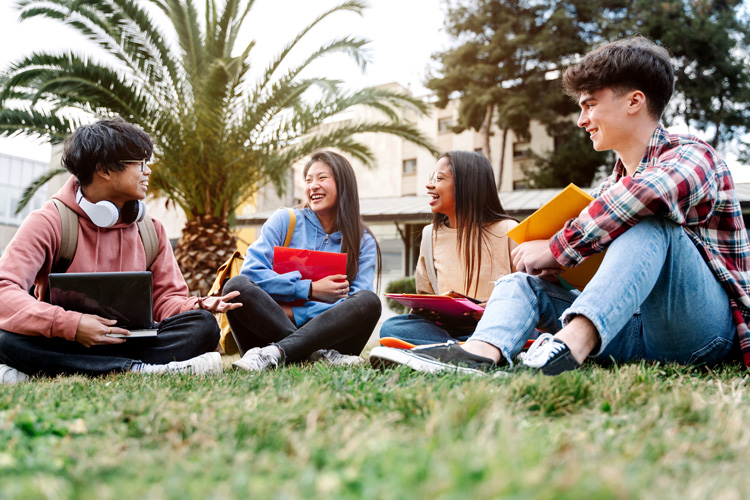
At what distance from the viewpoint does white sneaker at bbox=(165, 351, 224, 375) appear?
285 centimetres

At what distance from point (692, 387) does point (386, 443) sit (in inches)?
51.0

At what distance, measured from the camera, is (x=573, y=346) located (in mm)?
1997

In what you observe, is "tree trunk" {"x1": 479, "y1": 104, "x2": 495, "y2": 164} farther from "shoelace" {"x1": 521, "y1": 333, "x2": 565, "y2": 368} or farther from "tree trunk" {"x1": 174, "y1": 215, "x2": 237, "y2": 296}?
"shoelace" {"x1": 521, "y1": 333, "x2": 565, "y2": 368}

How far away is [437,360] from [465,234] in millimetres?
1954

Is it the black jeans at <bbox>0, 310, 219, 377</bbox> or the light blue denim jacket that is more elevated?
the light blue denim jacket

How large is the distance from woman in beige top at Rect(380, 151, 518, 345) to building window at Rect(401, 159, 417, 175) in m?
27.2

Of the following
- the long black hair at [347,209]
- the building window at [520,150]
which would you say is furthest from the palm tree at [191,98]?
the building window at [520,150]

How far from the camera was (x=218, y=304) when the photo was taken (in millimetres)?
3189

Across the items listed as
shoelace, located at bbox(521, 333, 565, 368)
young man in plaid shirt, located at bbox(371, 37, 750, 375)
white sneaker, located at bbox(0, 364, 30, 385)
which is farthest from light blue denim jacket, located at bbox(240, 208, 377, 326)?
shoelace, located at bbox(521, 333, 565, 368)

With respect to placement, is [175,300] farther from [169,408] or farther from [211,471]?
[211,471]

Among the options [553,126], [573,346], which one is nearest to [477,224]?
[573,346]

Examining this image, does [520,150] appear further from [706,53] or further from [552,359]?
[552,359]

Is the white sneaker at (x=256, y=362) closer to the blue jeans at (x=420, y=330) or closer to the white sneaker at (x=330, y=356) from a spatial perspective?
the white sneaker at (x=330, y=356)

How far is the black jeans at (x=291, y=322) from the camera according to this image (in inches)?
127
